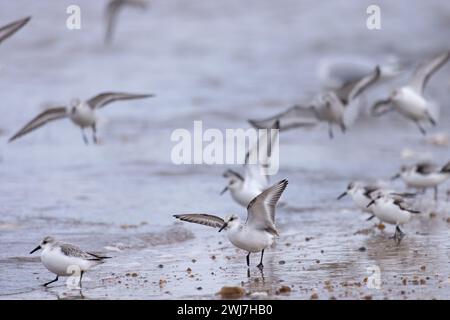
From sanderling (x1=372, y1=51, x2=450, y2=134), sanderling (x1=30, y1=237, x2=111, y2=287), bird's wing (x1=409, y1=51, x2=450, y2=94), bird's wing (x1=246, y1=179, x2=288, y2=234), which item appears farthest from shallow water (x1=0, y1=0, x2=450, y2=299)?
bird's wing (x1=409, y1=51, x2=450, y2=94)

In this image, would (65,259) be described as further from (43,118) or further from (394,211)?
(43,118)

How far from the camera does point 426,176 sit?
389 inches

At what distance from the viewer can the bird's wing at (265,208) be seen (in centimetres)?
685

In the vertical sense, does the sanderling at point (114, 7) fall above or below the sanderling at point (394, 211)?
above

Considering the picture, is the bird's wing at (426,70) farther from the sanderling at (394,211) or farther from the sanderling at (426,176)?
the sanderling at (394,211)

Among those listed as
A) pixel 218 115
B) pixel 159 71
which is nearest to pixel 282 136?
pixel 218 115

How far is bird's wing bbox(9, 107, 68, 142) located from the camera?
1012 cm

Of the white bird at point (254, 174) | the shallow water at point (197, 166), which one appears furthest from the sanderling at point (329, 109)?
the white bird at point (254, 174)

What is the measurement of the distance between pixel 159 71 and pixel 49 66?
2170 millimetres

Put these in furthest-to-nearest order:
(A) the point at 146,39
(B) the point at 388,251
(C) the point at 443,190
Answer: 1. (A) the point at 146,39
2. (C) the point at 443,190
3. (B) the point at 388,251

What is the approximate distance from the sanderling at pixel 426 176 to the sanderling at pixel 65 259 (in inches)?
166

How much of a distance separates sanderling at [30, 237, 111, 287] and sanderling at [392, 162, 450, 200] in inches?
166
